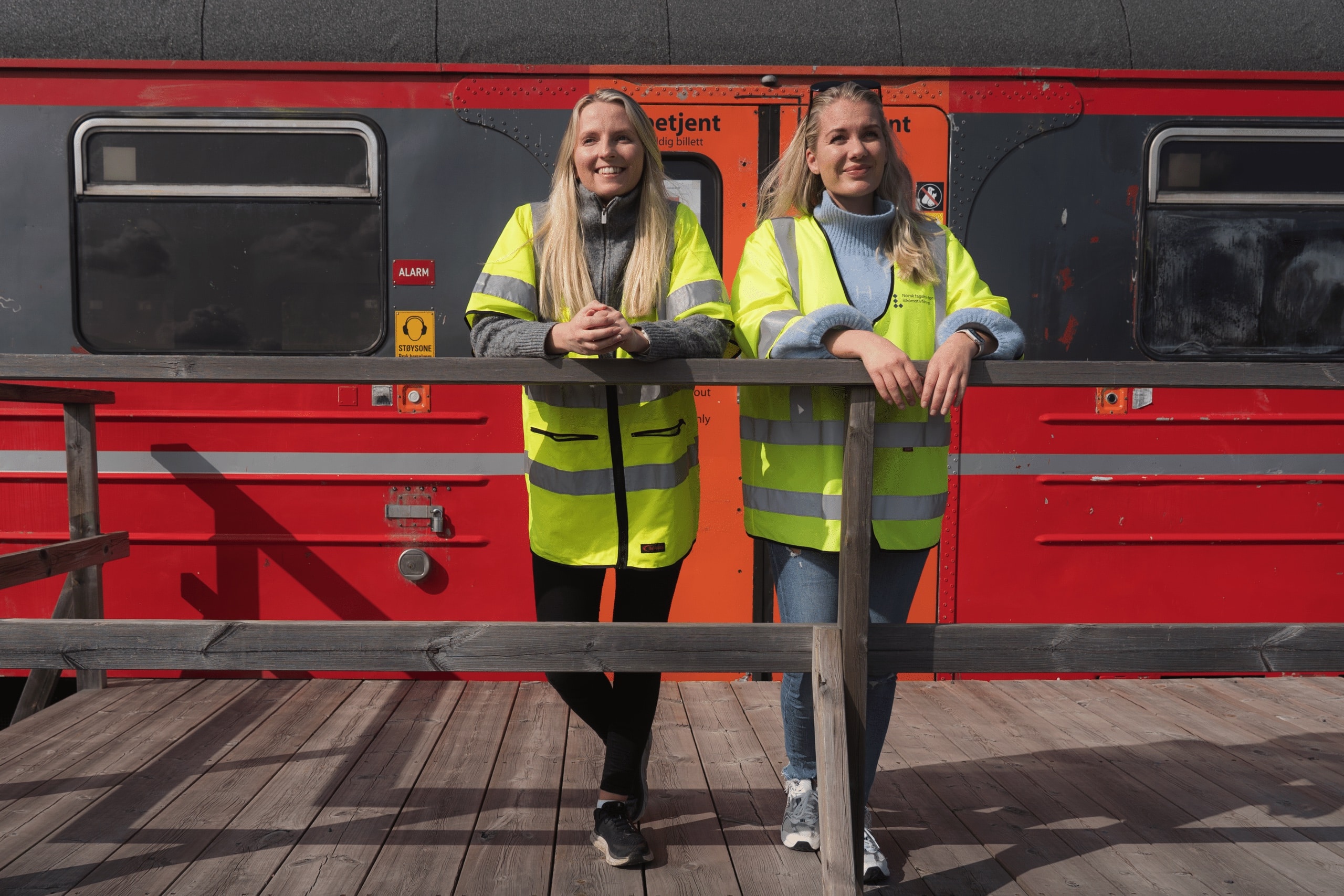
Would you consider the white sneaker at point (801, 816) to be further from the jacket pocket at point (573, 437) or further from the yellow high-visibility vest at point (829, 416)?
the jacket pocket at point (573, 437)

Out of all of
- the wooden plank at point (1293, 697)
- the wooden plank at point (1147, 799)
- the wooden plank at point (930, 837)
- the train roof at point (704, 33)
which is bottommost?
the wooden plank at point (1293, 697)

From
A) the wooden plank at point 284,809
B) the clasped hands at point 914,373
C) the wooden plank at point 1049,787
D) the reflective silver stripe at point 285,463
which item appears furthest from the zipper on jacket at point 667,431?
the wooden plank at point 1049,787

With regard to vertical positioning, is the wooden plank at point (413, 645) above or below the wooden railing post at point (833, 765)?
above

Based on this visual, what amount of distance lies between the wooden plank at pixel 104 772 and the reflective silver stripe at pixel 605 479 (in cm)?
153

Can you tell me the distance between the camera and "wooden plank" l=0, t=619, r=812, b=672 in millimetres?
1813

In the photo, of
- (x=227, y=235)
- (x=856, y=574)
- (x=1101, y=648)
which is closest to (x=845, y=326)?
(x=856, y=574)

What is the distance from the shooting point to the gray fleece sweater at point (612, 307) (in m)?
1.79

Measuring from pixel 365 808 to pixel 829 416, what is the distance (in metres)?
1.62

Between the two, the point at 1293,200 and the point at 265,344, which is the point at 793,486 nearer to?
the point at 265,344

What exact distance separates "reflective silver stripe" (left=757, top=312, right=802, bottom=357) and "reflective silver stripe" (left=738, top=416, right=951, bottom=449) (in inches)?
6.4

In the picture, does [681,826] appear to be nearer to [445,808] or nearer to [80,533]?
[445,808]

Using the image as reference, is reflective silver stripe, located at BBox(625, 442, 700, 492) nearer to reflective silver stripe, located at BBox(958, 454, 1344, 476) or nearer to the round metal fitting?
the round metal fitting

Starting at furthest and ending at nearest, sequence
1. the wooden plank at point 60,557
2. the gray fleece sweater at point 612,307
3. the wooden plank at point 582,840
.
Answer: the wooden plank at point 60,557 → the wooden plank at point 582,840 → the gray fleece sweater at point 612,307

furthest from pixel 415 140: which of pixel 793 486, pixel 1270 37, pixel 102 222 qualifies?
pixel 1270 37
